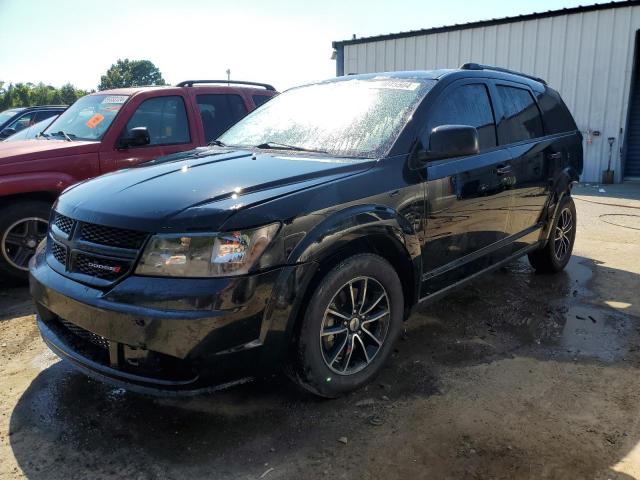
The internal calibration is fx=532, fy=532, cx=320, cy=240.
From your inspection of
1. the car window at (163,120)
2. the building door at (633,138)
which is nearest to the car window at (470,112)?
the car window at (163,120)

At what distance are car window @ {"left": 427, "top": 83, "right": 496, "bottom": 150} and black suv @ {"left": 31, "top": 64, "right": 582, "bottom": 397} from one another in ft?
0.05

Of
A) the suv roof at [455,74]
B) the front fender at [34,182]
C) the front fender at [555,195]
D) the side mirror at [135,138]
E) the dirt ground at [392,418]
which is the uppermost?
the suv roof at [455,74]

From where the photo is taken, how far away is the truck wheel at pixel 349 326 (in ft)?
8.66

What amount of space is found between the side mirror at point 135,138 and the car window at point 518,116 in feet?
10.7

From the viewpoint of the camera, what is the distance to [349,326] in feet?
9.46

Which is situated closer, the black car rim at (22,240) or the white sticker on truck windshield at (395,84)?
the white sticker on truck windshield at (395,84)

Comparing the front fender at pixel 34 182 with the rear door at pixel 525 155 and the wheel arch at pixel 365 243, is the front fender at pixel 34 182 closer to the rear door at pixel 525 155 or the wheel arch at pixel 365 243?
the wheel arch at pixel 365 243

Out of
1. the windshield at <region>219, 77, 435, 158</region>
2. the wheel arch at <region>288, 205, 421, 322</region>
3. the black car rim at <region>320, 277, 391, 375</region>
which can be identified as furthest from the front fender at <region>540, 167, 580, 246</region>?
the black car rim at <region>320, 277, 391, 375</region>

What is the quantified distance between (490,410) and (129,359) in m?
1.86

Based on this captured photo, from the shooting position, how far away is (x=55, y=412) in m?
2.82

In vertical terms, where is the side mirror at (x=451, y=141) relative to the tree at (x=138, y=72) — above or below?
below

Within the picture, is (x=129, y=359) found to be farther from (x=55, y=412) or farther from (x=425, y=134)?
(x=425, y=134)

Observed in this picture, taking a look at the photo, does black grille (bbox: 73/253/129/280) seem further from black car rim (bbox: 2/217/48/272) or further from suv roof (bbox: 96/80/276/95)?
suv roof (bbox: 96/80/276/95)

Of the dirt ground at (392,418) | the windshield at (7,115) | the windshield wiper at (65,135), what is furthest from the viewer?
the windshield at (7,115)
